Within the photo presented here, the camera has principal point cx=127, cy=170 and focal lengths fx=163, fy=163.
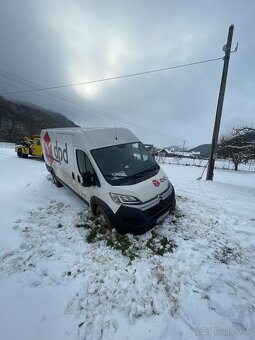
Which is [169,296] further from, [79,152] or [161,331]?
[79,152]

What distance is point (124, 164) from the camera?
13.6 ft

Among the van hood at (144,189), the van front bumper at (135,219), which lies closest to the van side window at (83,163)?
the van hood at (144,189)

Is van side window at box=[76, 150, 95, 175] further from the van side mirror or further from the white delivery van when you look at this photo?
the van side mirror

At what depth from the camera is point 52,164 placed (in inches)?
277

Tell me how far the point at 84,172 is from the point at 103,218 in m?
1.21

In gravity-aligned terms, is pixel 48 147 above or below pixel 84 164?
above

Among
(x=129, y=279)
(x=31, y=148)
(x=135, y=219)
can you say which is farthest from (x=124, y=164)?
(x=31, y=148)

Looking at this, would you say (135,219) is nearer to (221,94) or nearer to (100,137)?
(100,137)

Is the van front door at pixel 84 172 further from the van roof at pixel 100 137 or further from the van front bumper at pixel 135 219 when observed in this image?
the van front bumper at pixel 135 219

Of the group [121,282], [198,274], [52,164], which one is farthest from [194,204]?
[52,164]

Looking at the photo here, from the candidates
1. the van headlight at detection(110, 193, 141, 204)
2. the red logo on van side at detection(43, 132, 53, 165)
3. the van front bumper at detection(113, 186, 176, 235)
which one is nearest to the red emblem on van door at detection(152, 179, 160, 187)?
the van front bumper at detection(113, 186, 176, 235)

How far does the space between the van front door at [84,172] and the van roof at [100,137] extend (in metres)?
0.32

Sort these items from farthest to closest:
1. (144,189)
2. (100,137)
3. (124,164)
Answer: (100,137) → (124,164) → (144,189)

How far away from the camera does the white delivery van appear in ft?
11.1
